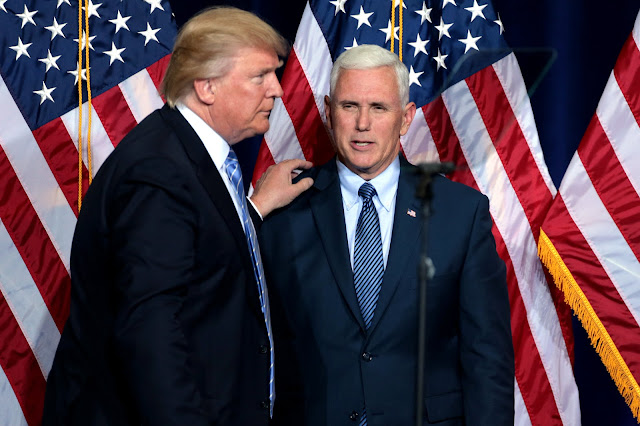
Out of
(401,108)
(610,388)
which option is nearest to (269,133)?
(401,108)

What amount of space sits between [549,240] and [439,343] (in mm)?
648

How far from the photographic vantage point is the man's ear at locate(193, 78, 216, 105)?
1770 millimetres

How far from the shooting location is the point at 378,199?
214 centimetres

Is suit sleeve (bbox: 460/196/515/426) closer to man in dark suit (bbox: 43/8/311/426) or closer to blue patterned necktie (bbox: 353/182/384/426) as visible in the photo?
blue patterned necktie (bbox: 353/182/384/426)

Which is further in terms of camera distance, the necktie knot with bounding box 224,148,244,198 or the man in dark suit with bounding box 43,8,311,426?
the necktie knot with bounding box 224,148,244,198

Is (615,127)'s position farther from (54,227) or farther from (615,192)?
(54,227)

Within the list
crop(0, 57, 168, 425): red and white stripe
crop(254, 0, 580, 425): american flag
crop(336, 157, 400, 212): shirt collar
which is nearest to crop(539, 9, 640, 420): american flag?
crop(254, 0, 580, 425): american flag

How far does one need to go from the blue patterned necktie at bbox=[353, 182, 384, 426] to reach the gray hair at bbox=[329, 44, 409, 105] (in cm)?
34

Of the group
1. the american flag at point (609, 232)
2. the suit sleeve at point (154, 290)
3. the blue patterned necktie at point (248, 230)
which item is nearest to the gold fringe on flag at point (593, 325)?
the american flag at point (609, 232)

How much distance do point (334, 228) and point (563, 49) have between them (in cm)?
128

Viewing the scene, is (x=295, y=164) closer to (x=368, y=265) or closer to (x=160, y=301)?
(x=368, y=265)

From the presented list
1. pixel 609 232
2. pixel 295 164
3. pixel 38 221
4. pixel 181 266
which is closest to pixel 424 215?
pixel 181 266

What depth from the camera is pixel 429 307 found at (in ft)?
6.74

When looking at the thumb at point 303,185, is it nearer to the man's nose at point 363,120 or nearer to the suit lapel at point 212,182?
the man's nose at point 363,120
